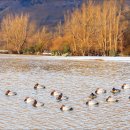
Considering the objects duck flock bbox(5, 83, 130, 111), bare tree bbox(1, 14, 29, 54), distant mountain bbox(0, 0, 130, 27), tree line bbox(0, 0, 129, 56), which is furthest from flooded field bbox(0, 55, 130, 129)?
distant mountain bbox(0, 0, 130, 27)

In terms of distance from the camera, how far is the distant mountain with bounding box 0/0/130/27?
14899 centimetres

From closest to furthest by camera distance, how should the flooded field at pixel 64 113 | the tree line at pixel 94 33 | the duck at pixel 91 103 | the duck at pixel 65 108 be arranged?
1. the flooded field at pixel 64 113
2. the duck at pixel 65 108
3. the duck at pixel 91 103
4. the tree line at pixel 94 33

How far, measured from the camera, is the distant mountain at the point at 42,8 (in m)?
149

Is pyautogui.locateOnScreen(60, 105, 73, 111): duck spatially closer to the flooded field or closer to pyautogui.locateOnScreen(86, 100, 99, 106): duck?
the flooded field

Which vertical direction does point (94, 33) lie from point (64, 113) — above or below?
above

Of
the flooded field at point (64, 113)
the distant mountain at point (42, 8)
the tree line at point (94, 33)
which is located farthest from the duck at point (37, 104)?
the distant mountain at point (42, 8)

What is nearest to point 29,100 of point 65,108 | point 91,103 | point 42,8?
point 65,108

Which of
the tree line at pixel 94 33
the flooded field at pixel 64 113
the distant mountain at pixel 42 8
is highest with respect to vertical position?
the distant mountain at pixel 42 8

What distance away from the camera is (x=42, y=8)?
167750 mm

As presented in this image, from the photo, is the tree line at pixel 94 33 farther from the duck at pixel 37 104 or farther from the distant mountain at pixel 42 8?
the distant mountain at pixel 42 8

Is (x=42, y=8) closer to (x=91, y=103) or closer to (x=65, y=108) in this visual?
(x=91, y=103)

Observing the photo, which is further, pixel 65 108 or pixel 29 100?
pixel 29 100

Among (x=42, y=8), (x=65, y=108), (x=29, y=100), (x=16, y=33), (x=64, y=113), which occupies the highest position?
(x=42, y=8)

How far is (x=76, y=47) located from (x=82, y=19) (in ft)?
12.9
